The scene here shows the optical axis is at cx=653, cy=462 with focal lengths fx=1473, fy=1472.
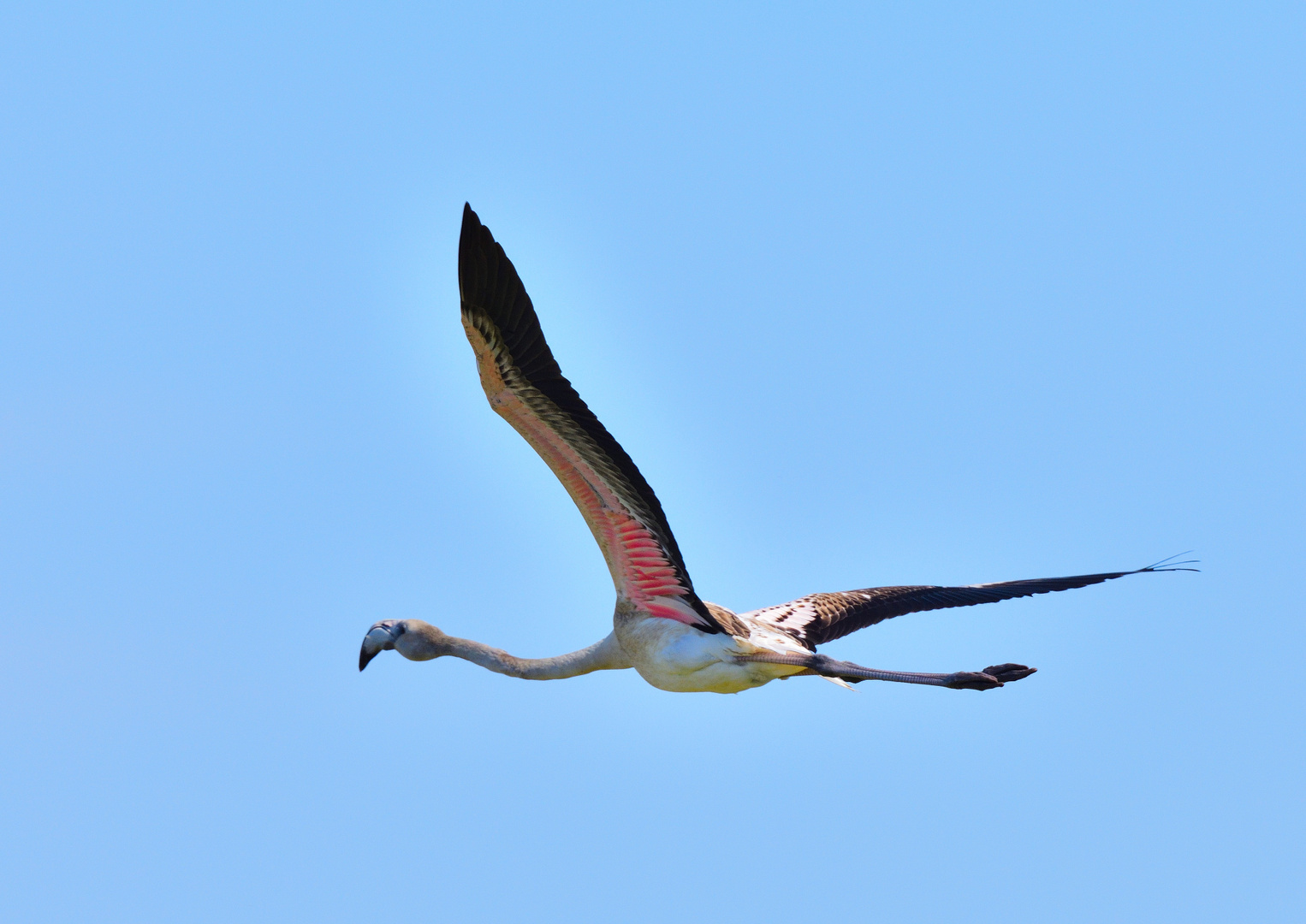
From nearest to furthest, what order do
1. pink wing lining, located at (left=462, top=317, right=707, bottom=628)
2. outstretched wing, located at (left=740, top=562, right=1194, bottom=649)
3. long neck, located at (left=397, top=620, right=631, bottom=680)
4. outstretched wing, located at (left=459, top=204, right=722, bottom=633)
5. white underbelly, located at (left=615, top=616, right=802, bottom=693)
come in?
outstretched wing, located at (left=459, top=204, right=722, bottom=633)
pink wing lining, located at (left=462, top=317, right=707, bottom=628)
white underbelly, located at (left=615, top=616, right=802, bottom=693)
long neck, located at (left=397, top=620, right=631, bottom=680)
outstretched wing, located at (left=740, top=562, right=1194, bottom=649)

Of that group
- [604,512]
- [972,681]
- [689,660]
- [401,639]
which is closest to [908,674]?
[972,681]

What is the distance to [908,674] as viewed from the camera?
1348 cm

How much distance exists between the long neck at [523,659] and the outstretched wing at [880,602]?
1.76 meters

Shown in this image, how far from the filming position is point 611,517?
1416cm

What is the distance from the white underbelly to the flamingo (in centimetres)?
1

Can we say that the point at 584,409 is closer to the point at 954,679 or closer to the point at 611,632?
the point at 611,632

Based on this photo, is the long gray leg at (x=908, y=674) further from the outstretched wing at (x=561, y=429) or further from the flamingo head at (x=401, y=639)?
the flamingo head at (x=401, y=639)

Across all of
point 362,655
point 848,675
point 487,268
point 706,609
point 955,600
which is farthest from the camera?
point 955,600

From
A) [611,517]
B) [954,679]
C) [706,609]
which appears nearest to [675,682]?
[706,609]

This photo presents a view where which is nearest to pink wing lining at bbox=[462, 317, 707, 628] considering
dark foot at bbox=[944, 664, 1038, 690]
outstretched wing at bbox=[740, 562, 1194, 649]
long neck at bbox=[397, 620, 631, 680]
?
long neck at bbox=[397, 620, 631, 680]

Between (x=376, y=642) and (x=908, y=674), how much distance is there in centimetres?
577

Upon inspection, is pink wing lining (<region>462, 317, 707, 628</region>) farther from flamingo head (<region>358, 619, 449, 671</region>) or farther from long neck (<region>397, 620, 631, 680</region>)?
flamingo head (<region>358, 619, 449, 671</region>)

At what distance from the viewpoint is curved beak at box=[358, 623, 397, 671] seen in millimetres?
15734

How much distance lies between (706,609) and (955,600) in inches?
142
